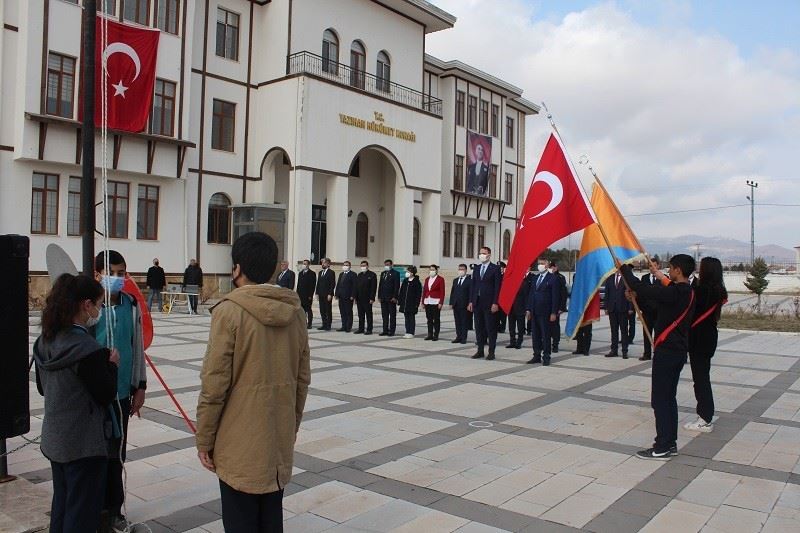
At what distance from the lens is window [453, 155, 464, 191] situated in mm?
35562

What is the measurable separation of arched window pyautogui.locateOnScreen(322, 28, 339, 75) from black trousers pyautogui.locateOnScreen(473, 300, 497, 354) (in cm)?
1725

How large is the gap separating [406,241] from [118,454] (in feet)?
84.8

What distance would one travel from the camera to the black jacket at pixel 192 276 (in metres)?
22.0

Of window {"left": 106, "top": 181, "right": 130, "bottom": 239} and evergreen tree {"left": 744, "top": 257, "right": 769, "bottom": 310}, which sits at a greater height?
window {"left": 106, "top": 181, "right": 130, "bottom": 239}

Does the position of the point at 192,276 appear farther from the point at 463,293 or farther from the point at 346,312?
A: the point at 463,293

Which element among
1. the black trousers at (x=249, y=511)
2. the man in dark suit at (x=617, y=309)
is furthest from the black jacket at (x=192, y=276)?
the black trousers at (x=249, y=511)

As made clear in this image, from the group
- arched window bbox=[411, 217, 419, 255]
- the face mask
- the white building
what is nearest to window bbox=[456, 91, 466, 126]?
the white building

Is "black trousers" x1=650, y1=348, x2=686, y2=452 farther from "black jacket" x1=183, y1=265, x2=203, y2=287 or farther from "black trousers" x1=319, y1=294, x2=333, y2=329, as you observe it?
"black jacket" x1=183, y1=265, x2=203, y2=287

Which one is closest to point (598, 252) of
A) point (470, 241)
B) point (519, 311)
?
point (519, 311)

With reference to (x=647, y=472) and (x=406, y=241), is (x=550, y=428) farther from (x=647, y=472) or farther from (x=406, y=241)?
(x=406, y=241)

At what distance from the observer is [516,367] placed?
11805mm

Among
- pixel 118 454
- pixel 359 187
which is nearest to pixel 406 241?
pixel 359 187

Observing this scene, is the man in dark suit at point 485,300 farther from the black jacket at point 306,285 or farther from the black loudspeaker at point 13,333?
the black loudspeaker at point 13,333

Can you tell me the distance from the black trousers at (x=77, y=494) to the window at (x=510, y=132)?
40163mm
